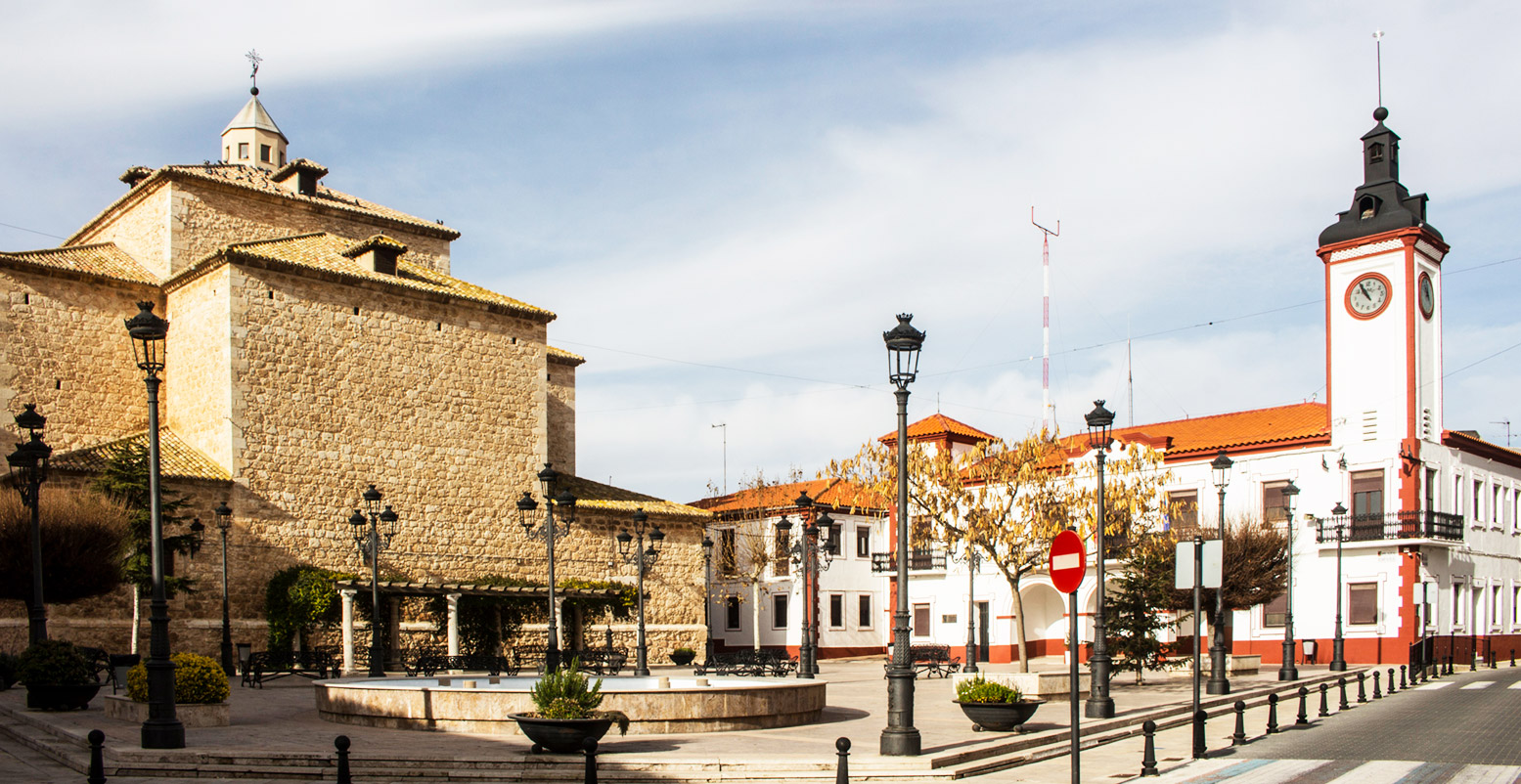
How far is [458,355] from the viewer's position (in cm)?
3622

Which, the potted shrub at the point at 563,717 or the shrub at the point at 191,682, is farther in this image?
the shrub at the point at 191,682

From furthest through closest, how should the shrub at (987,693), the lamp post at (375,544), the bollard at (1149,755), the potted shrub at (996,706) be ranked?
1. the lamp post at (375,544)
2. the shrub at (987,693)
3. the potted shrub at (996,706)
4. the bollard at (1149,755)

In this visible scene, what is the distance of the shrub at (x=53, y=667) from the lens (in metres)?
18.2

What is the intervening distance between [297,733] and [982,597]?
104 ft

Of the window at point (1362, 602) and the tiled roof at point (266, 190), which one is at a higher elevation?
the tiled roof at point (266, 190)

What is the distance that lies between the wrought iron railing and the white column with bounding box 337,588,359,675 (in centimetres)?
2709

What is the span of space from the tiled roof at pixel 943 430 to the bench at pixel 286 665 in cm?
2375

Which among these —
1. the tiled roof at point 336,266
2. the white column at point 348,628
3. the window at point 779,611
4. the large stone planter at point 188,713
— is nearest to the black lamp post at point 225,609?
the white column at point 348,628

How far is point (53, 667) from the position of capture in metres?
18.3

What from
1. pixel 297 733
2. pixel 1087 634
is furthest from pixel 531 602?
pixel 297 733

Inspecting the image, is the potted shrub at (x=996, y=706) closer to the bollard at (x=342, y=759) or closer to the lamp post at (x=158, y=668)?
the bollard at (x=342, y=759)

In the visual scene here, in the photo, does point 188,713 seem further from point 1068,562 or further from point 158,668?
point 1068,562

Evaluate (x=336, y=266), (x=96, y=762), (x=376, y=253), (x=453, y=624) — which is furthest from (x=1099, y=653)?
(x=376, y=253)

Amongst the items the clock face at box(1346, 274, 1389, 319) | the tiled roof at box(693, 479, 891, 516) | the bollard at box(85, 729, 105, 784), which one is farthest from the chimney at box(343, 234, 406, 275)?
the clock face at box(1346, 274, 1389, 319)
